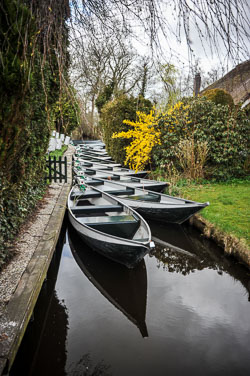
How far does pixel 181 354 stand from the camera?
2.96 metres

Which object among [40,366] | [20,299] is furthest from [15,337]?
[40,366]

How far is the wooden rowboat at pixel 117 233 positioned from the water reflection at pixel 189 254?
3.04 feet

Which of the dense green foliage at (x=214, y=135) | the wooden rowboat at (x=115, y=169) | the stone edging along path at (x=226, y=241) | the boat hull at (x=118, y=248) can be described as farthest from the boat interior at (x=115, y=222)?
the dense green foliage at (x=214, y=135)

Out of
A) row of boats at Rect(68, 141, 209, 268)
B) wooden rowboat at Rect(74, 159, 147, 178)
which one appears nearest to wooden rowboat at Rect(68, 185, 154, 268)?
row of boats at Rect(68, 141, 209, 268)

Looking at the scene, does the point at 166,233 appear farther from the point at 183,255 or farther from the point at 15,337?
the point at 15,337

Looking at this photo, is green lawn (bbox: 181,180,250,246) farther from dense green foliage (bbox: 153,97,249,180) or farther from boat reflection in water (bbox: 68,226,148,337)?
boat reflection in water (bbox: 68,226,148,337)

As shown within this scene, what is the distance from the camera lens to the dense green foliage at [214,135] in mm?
9453

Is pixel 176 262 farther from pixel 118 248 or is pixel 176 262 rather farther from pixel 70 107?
pixel 70 107

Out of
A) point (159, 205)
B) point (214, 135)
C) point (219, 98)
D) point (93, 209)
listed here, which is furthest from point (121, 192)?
point (219, 98)

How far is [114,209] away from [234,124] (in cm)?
641

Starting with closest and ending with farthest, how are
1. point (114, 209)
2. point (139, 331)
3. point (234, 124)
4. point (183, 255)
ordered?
1. point (139, 331)
2. point (183, 255)
3. point (114, 209)
4. point (234, 124)

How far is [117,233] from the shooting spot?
510 cm

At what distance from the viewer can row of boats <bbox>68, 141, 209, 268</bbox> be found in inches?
166

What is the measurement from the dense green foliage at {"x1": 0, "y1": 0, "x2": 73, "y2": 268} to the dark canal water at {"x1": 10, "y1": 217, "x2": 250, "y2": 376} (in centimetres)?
117
